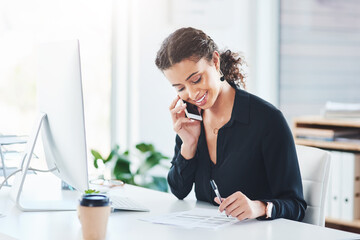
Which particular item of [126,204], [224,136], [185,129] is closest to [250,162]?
[224,136]

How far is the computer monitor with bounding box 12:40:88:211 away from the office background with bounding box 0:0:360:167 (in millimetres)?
1766

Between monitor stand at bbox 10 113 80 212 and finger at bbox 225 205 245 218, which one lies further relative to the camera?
monitor stand at bbox 10 113 80 212

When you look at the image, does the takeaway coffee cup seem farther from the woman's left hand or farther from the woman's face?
the woman's face

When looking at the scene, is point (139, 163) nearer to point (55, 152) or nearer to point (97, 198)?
point (55, 152)

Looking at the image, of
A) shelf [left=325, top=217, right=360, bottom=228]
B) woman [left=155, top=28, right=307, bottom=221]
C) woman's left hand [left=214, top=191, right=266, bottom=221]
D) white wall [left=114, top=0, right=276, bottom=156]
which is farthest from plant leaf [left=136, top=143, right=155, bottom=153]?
woman's left hand [left=214, top=191, right=266, bottom=221]

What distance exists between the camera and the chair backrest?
1.83 meters

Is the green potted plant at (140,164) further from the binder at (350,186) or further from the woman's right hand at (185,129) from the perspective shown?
the woman's right hand at (185,129)

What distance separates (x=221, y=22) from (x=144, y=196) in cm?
215

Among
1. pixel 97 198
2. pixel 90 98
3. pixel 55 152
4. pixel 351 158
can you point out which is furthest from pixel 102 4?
pixel 97 198

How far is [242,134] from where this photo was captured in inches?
74.4

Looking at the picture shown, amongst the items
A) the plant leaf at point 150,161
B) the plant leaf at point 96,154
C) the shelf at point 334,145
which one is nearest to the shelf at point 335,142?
the shelf at point 334,145

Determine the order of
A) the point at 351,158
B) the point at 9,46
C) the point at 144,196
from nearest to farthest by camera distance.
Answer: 1. the point at 144,196
2. the point at 351,158
3. the point at 9,46

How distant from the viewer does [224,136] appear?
1.91 metres

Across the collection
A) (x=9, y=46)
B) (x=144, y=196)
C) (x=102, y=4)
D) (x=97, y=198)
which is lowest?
(x=144, y=196)
